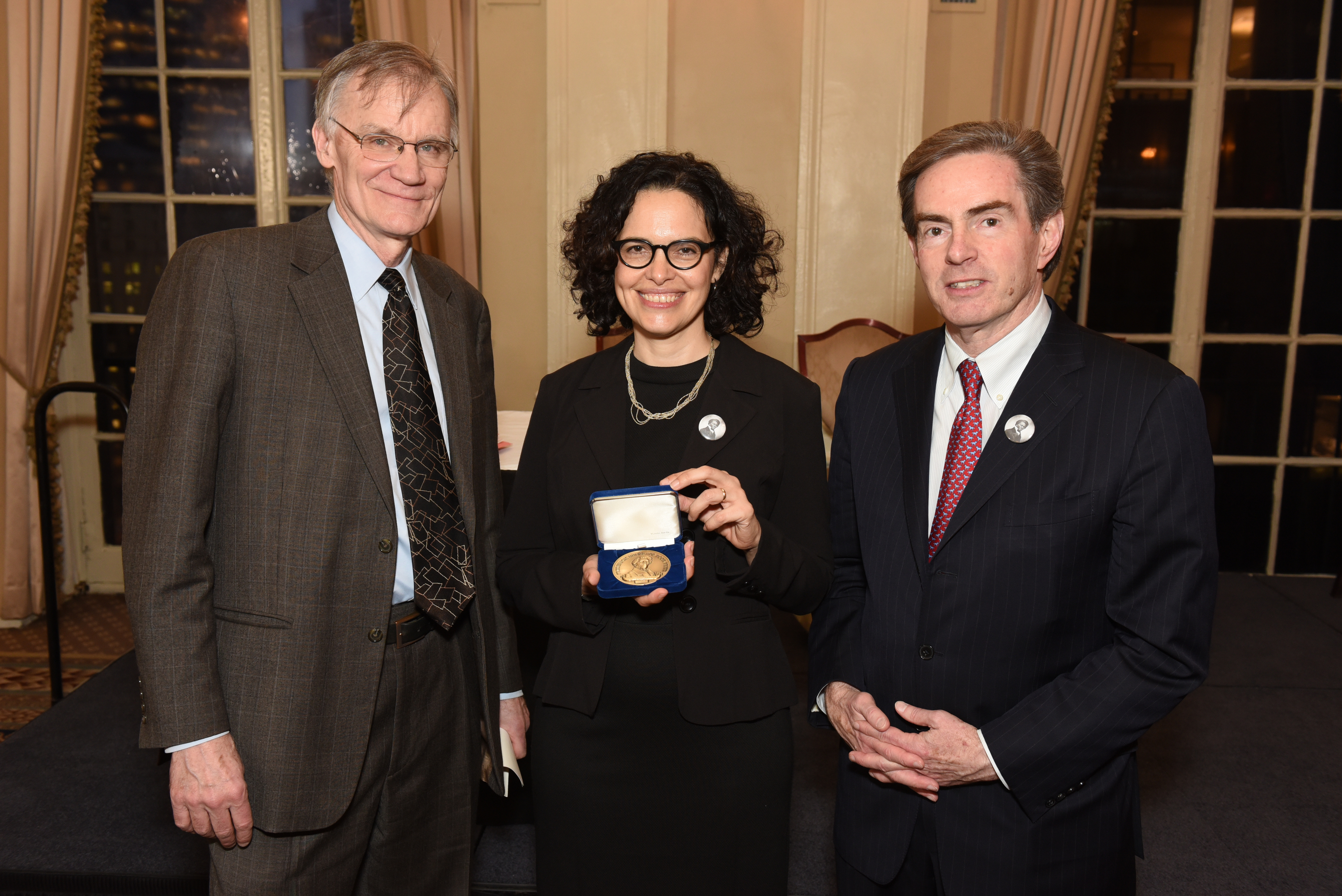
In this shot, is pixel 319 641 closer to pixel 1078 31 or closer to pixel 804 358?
pixel 804 358

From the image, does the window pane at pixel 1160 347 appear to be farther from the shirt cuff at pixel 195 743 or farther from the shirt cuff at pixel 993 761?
the shirt cuff at pixel 195 743

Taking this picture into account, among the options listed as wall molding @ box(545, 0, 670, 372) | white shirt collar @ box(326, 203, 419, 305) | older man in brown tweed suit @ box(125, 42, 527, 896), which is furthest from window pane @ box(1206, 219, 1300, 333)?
white shirt collar @ box(326, 203, 419, 305)

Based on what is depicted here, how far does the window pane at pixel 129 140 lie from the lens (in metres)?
4.75

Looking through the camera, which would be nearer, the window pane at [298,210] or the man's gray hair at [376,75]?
the man's gray hair at [376,75]

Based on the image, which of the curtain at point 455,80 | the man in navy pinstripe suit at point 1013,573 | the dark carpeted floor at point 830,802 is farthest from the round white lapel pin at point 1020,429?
the curtain at point 455,80

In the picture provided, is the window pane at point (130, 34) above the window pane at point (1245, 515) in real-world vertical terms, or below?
above

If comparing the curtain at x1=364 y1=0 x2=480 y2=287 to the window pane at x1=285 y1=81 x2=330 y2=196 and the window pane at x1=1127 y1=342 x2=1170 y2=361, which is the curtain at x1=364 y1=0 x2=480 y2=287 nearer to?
the window pane at x1=285 y1=81 x2=330 y2=196

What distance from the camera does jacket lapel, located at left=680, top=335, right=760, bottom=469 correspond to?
1.63m

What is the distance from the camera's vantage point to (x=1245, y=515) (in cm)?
505

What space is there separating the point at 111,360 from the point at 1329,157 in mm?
6770

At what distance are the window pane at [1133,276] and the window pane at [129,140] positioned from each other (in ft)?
17.1

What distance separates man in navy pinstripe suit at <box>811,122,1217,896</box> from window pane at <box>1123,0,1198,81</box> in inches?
162

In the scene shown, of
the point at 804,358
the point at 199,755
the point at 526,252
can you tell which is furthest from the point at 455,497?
the point at 526,252

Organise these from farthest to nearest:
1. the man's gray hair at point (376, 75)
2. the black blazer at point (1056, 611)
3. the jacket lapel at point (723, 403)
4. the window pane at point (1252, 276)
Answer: the window pane at point (1252, 276), the jacket lapel at point (723, 403), the man's gray hair at point (376, 75), the black blazer at point (1056, 611)
